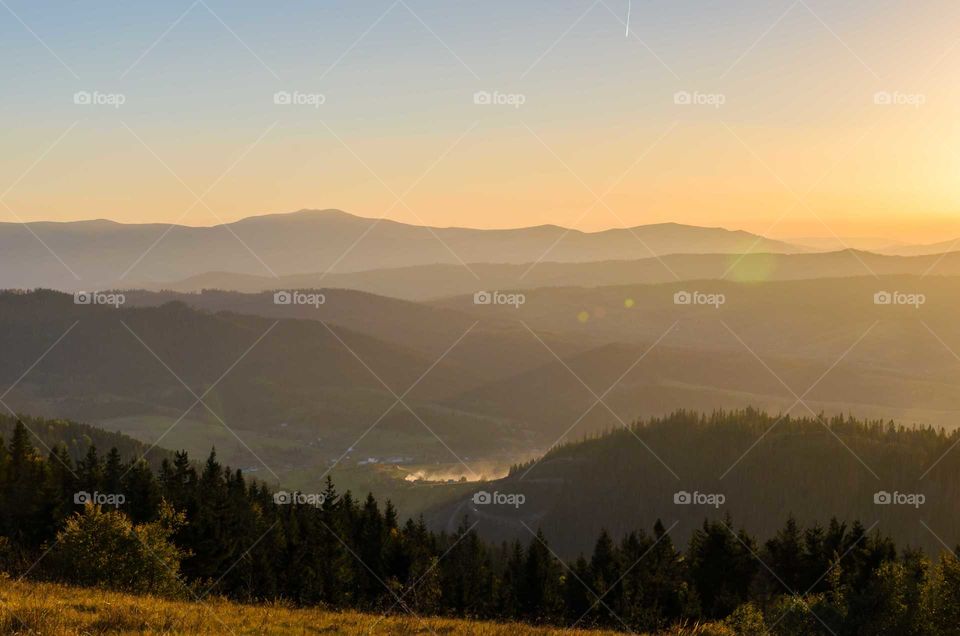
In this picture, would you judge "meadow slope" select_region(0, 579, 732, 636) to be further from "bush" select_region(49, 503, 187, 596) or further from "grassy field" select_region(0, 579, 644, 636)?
"bush" select_region(49, 503, 187, 596)

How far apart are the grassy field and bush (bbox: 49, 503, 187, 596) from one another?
31.8 feet

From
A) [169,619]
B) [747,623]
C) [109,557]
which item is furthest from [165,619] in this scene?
[109,557]

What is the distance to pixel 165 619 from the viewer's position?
27.3m

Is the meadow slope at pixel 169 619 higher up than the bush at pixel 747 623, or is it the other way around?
the meadow slope at pixel 169 619

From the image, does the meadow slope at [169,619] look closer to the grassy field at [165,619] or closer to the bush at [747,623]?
the grassy field at [165,619]

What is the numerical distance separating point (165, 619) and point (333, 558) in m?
66.0

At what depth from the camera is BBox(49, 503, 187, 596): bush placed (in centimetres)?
4616

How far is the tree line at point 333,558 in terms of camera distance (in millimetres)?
50625

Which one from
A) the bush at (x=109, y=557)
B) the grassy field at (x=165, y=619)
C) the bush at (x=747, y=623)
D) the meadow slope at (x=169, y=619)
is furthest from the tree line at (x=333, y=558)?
the grassy field at (x=165, y=619)

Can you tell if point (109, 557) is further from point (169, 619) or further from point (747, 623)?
point (747, 623)

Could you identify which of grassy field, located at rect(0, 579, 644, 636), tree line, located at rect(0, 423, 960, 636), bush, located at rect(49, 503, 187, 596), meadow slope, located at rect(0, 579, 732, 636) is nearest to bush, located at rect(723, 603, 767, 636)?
meadow slope, located at rect(0, 579, 732, 636)

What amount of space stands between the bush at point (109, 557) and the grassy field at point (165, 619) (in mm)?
9703

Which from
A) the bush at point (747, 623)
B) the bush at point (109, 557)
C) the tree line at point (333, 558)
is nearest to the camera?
the bush at point (747, 623)

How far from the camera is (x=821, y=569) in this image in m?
116
